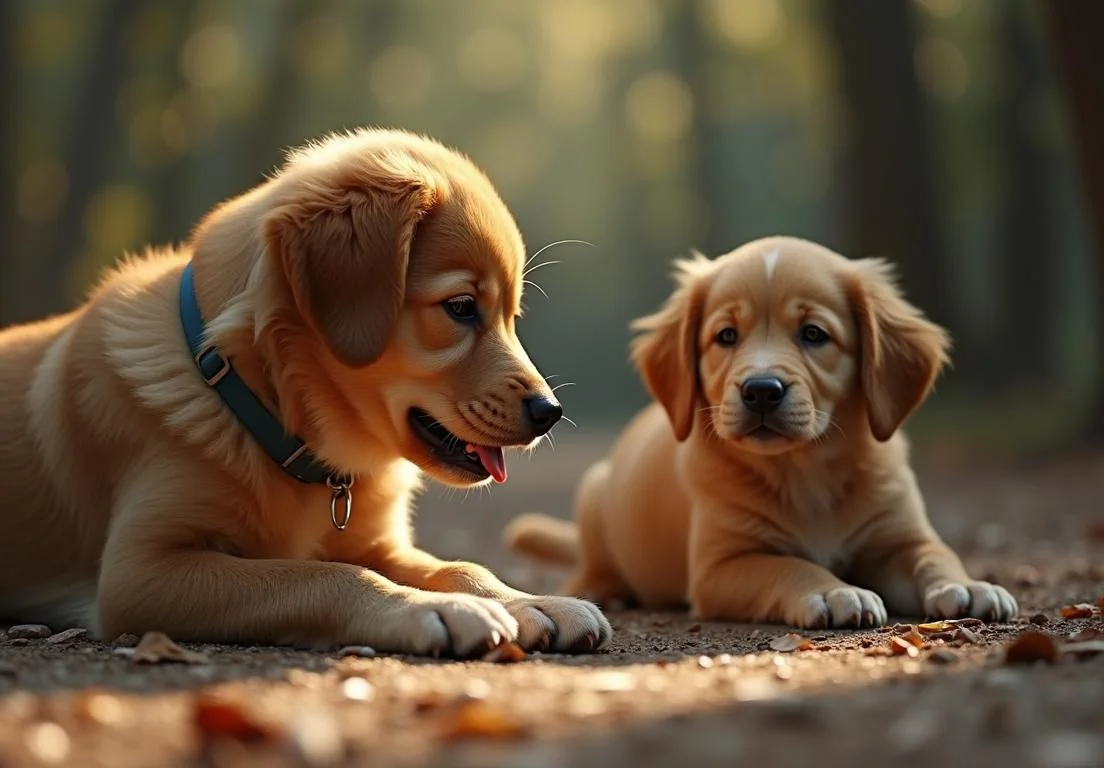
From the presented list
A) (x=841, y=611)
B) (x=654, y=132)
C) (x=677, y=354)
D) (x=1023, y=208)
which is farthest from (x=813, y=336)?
(x=654, y=132)

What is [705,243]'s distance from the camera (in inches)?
1325

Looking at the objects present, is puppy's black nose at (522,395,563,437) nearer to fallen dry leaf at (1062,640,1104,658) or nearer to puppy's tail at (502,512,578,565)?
fallen dry leaf at (1062,640,1104,658)

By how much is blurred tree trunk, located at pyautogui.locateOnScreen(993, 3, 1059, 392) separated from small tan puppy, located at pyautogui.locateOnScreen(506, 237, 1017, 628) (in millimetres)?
12220

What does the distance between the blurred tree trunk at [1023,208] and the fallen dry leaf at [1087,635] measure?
13425mm

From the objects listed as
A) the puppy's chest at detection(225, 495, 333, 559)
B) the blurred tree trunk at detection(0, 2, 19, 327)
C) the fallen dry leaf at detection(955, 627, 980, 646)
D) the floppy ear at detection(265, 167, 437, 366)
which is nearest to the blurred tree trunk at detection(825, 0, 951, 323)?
the blurred tree trunk at detection(0, 2, 19, 327)

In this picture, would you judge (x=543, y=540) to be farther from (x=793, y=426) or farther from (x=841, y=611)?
(x=841, y=611)

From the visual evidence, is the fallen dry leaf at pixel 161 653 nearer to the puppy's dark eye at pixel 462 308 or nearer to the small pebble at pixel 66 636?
the small pebble at pixel 66 636

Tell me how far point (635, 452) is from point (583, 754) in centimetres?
392

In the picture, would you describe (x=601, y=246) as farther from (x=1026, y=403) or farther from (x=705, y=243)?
(x=1026, y=403)

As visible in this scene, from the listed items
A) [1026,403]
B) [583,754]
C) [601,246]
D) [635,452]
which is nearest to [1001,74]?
[1026,403]

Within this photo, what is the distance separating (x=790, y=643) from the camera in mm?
4359

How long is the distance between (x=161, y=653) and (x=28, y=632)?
1.04 m

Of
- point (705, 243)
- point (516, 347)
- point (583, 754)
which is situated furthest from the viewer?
point (705, 243)

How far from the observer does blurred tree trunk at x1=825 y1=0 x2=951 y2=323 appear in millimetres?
14461
